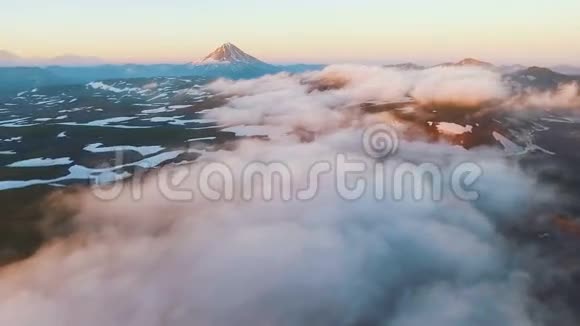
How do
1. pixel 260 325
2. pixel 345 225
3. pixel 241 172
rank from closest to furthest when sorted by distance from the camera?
1. pixel 260 325
2. pixel 345 225
3. pixel 241 172

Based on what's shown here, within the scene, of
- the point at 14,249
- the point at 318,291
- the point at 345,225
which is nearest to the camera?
the point at 318,291

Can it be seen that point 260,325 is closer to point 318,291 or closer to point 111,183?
point 318,291

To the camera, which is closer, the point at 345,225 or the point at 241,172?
the point at 345,225

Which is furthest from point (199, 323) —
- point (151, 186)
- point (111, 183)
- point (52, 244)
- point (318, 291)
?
point (111, 183)

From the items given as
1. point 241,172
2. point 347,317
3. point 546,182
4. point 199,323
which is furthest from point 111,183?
point 546,182

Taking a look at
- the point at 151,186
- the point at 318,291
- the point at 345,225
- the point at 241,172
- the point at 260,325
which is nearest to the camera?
the point at 260,325

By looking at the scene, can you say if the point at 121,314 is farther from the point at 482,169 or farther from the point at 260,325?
the point at 482,169
